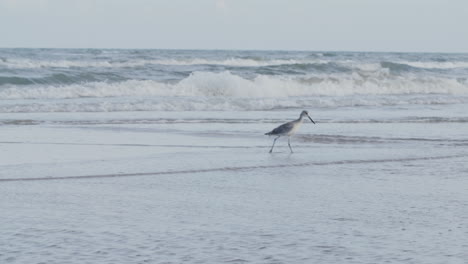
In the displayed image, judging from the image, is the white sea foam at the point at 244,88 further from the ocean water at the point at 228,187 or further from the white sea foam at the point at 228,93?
the ocean water at the point at 228,187

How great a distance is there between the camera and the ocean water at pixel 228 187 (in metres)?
6.27

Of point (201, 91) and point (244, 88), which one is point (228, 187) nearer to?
point (201, 91)

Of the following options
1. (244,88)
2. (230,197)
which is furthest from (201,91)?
(230,197)

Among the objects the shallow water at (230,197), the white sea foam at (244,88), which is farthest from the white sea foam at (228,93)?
the shallow water at (230,197)

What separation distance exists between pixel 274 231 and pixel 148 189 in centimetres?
245

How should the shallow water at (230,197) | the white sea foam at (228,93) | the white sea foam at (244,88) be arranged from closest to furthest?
the shallow water at (230,197) → the white sea foam at (228,93) → the white sea foam at (244,88)

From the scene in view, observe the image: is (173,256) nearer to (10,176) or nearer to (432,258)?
(432,258)

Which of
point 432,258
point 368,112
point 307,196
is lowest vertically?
point 432,258

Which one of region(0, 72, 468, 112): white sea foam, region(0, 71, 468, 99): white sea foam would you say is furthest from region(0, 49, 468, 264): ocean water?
region(0, 71, 468, 99): white sea foam

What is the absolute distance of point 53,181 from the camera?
9547 mm

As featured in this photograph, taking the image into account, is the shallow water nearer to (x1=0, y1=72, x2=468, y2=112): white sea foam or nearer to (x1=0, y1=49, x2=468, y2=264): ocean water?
(x1=0, y1=49, x2=468, y2=264): ocean water

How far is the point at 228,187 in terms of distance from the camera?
30.2ft

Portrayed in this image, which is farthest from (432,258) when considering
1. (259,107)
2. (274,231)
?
(259,107)

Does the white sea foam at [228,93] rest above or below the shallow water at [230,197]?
above
